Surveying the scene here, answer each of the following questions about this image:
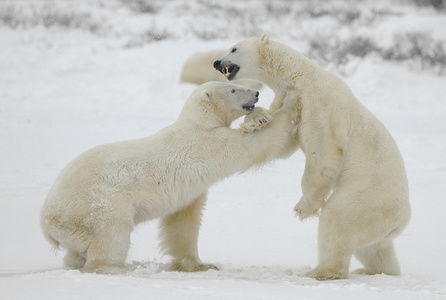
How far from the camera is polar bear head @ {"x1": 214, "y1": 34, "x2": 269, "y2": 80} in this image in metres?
4.16

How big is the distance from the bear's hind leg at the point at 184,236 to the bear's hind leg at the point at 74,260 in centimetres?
54

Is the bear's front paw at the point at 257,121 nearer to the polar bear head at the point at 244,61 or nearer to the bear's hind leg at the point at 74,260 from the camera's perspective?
the polar bear head at the point at 244,61

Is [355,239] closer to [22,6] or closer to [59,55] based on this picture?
[59,55]

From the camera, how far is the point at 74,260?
3941mm

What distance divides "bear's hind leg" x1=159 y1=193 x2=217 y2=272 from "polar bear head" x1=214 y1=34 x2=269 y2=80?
836 mm

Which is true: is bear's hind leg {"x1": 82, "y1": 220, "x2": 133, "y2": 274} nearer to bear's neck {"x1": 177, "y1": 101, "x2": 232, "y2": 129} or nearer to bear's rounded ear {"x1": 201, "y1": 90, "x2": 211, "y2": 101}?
bear's neck {"x1": 177, "y1": 101, "x2": 232, "y2": 129}

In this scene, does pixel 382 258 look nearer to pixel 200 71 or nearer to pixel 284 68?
pixel 284 68

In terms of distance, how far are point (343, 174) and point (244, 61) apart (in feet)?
3.23

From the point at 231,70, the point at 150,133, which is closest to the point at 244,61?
the point at 231,70

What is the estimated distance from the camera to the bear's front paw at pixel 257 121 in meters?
4.02

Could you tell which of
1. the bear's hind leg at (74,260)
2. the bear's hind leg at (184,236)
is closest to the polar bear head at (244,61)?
the bear's hind leg at (184,236)

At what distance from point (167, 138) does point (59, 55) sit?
933 centimetres

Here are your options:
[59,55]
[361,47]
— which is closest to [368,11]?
[361,47]

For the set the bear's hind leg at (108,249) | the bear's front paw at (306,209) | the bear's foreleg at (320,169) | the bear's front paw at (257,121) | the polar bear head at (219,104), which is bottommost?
the bear's hind leg at (108,249)
